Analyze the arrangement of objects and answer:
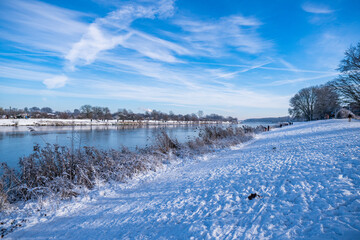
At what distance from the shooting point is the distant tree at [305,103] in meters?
59.7

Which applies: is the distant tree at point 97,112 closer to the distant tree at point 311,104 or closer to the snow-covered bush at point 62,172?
the snow-covered bush at point 62,172

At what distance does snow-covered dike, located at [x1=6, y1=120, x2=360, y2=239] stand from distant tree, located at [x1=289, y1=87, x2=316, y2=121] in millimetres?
65939

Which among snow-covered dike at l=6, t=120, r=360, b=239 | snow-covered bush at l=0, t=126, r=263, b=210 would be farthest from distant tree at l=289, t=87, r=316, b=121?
snow-covered bush at l=0, t=126, r=263, b=210

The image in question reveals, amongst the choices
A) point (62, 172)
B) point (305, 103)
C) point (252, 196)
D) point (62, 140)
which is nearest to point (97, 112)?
point (62, 140)

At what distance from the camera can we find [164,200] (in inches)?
197

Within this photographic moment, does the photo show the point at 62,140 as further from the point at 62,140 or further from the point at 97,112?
the point at 97,112

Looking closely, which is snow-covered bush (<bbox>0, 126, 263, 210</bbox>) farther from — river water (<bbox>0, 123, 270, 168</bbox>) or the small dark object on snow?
the small dark object on snow

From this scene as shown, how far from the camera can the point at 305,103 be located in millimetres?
62750

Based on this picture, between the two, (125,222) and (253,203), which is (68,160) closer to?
(125,222)

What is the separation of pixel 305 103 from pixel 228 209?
73.5 metres

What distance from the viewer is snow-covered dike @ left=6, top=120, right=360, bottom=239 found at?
314 cm

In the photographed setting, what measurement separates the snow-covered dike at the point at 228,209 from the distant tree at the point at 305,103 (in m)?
65.9

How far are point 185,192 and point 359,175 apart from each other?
15.1ft

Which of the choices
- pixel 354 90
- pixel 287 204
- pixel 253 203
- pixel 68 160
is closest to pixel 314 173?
pixel 287 204
